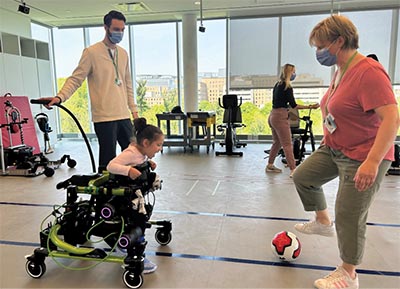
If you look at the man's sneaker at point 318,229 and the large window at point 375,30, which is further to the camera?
the large window at point 375,30

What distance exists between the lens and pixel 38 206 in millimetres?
3465

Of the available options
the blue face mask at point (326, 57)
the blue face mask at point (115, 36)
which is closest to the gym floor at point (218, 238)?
the blue face mask at point (326, 57)

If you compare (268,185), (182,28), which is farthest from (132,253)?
(182,28)

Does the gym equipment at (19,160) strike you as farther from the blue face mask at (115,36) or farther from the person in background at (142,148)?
the person in background at (142,148)

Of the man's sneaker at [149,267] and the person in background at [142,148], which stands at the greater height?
the person in background at [142,148]

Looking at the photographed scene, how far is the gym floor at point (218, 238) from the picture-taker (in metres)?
2.04

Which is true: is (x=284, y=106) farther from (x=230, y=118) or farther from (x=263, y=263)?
(x=263, y=263)

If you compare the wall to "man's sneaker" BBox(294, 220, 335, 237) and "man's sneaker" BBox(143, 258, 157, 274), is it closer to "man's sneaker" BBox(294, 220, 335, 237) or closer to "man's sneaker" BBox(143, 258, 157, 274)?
"man's sneaker" BBox(143, 258, 157, 274)

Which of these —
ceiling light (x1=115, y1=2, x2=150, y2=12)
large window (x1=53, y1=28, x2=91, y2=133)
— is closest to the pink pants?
ceiling light (x1=115, y1=2, x2=150, y2=12)

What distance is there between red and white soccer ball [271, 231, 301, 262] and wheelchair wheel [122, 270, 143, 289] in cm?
94

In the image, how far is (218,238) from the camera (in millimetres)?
2615

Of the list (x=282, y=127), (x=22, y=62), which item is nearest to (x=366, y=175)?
(x=282, y=127)

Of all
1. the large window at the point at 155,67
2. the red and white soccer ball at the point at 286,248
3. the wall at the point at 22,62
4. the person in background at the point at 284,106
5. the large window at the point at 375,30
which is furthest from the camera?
the large window at the point at 155,67

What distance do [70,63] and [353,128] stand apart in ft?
29.8
